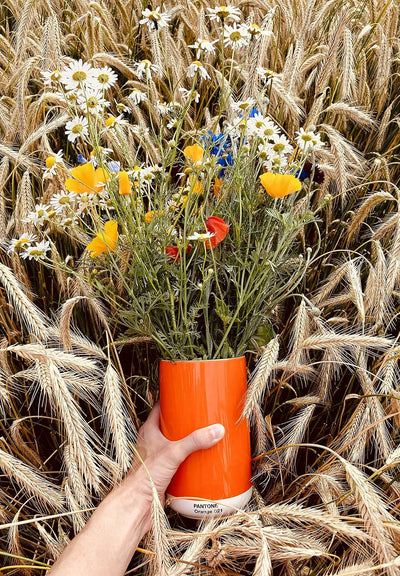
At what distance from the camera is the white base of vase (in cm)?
111

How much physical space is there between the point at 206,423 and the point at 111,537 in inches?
11.3

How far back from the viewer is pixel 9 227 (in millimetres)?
1450

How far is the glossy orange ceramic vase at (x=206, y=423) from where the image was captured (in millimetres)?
1116

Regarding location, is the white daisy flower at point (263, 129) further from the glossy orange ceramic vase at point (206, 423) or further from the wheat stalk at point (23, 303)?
the wheat stalk at point (23, 303)

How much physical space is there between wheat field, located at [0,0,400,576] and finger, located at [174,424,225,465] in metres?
0.09

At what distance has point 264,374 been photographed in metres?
1.05

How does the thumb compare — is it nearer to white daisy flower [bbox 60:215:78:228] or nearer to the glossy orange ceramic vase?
the glossy orange ceramic vase

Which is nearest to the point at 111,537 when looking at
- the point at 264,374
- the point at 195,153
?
the point at 264,374

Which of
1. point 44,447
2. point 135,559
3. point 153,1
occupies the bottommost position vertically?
point 135,559

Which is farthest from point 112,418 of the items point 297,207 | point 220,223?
point 297,207

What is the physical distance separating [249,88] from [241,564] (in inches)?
44.2

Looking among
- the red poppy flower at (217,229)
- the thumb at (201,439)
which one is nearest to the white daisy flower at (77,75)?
the red poppy flower at (217,229)

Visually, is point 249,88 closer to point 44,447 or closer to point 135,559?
point 44,447

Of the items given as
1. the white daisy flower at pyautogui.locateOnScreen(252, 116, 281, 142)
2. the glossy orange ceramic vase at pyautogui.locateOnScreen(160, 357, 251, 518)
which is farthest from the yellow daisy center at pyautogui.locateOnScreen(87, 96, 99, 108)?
the glossy orange ceramic vase at pyautogui.locateOnScreen(160, 357, 251, 518)
